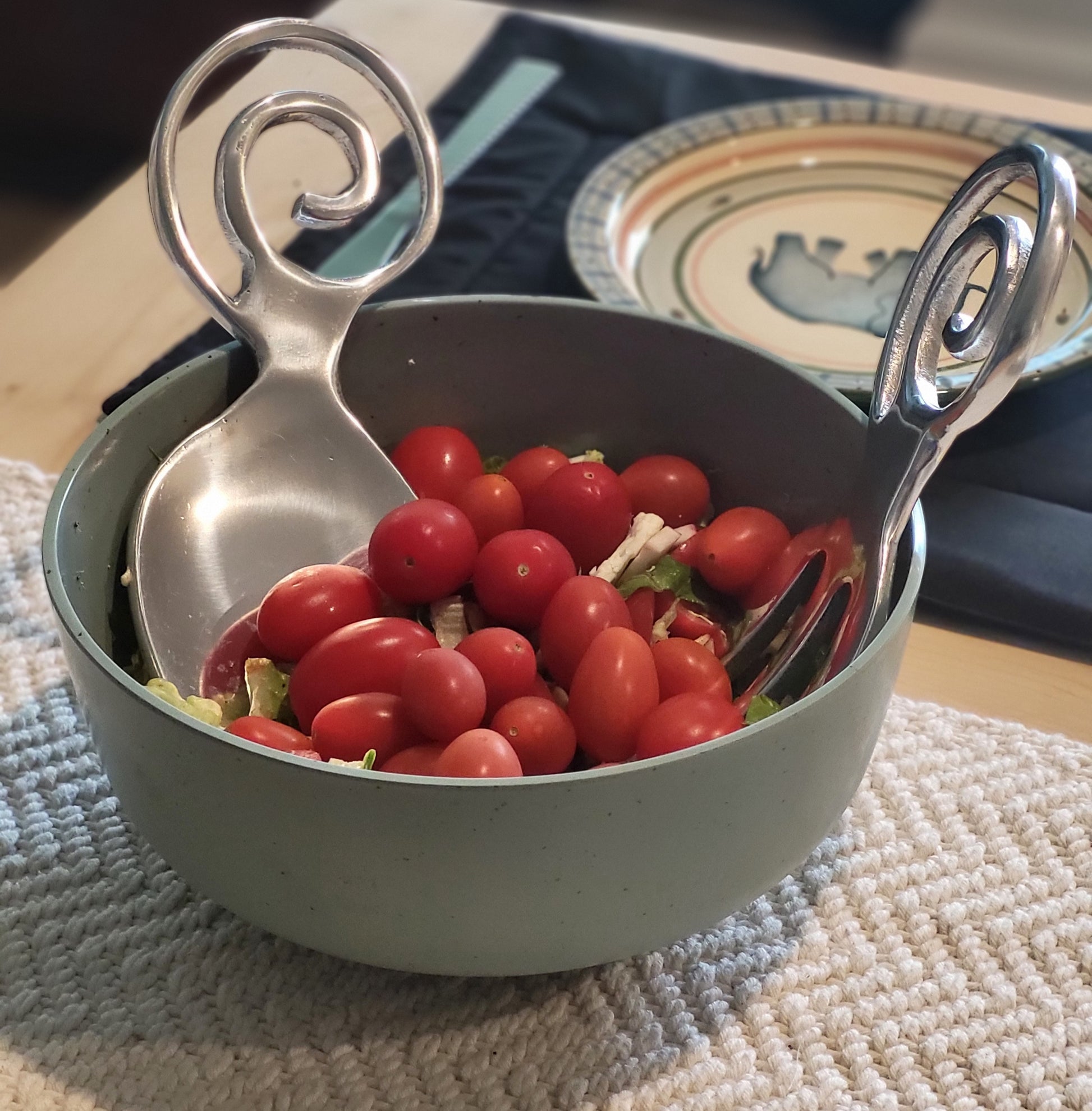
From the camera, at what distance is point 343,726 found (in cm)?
50

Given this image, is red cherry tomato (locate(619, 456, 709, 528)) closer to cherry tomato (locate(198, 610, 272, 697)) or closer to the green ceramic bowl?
the green ceramic bowl

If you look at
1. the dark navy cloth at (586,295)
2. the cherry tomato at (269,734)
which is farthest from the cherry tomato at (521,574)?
the dark navy cloth at (586,295)

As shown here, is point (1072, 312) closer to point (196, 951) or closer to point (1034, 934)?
point (1034, 934)

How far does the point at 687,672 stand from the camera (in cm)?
54

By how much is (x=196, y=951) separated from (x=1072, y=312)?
65 centimetres

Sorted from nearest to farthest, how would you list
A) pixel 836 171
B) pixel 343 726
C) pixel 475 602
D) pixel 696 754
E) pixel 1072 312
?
pixel 696 754 → pixel 343 726 → pixel 475 602 → pixel 1072 312 → pixel 836 171

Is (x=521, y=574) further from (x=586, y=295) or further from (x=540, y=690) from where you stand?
(x=586, y=295)

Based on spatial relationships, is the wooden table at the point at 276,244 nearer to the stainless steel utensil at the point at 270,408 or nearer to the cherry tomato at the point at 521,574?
the stainless steel utensil at the point at 270,408

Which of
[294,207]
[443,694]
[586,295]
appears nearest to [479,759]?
[443,694]

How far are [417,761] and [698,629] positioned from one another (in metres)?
0.17

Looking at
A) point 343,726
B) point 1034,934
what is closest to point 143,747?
point 343,726

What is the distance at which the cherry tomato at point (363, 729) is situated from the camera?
0.50 m

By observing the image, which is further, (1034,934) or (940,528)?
(940,528)

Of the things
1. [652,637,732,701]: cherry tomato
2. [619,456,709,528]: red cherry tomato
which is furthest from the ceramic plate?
[652,637,732,701]: cherry tomato
